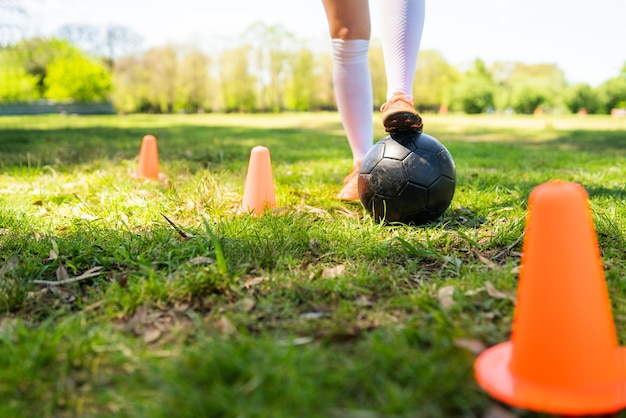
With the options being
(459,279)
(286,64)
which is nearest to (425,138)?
(459,279)

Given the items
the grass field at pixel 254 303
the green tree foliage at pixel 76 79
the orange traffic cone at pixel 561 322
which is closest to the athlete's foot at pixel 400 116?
the grass field at pixel 254 303

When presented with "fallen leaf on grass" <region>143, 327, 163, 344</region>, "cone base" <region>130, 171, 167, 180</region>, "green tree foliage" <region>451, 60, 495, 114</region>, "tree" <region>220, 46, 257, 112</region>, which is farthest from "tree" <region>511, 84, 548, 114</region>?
"fallen leaf on grass" <region>143, 327, 163, 344</region>

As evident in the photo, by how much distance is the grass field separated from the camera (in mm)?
1190

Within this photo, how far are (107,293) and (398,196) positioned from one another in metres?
1.35

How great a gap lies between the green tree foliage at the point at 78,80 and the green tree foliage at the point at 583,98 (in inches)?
1320

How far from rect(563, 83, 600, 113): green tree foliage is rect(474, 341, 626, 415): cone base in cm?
4181

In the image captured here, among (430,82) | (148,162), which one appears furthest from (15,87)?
(148,162)

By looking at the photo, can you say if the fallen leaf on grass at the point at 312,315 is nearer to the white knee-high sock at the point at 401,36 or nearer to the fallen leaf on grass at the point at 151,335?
the fallen leaf on grass at the point at 151,335

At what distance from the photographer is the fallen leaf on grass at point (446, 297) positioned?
1642mm

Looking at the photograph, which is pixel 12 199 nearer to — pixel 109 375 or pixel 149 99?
pixel 109 375

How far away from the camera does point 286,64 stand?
36.9 m

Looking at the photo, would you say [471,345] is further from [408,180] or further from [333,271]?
[408,180]

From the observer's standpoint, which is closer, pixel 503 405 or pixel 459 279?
pixel 503 405

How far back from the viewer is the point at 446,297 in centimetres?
171
